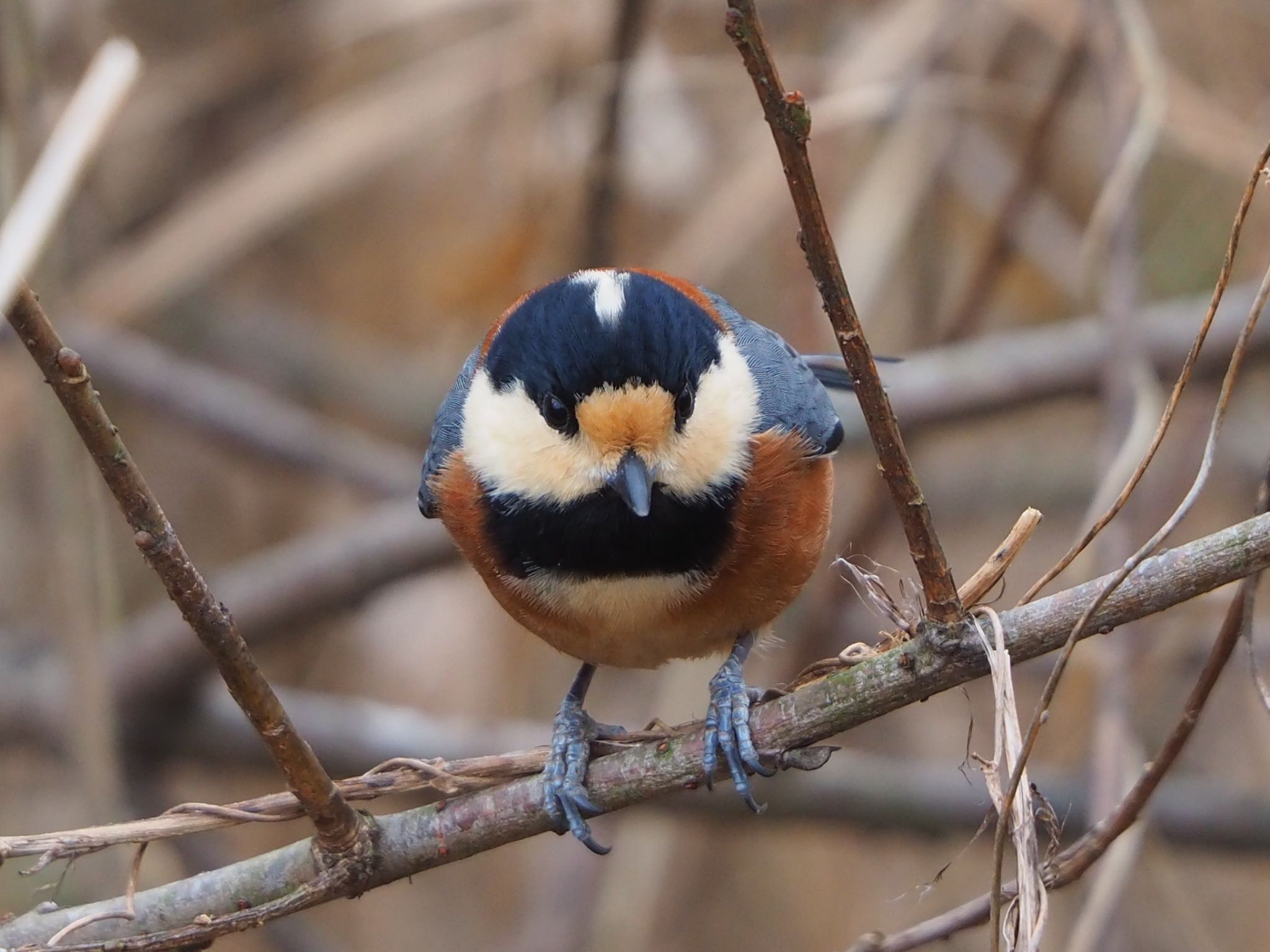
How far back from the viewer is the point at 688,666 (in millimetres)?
3076

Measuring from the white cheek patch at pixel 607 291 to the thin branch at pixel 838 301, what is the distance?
1.98 feet

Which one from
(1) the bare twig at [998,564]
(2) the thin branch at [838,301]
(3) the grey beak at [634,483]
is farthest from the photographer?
(3) the grey beak at [634,483]

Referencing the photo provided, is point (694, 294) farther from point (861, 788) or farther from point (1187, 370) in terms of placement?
point (861, 788)

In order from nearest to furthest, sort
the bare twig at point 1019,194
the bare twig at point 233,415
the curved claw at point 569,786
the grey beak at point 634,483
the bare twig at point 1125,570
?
1. the bare twig at point 1125,570
2. the curved claw at point 569,786
3. the grey beak at point 634,483
4. the bare twig at point 1019,194
5. the bare twig at point 233,415

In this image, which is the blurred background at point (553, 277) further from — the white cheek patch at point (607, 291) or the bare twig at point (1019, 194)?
the white cheek patch at point (607, 291)

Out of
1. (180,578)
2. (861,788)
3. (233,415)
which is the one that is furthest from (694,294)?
(233,415)

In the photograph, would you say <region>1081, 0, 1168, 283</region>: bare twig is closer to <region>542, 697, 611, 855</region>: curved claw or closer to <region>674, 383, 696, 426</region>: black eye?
<region>674, 383, 696, 426</region>: black eye

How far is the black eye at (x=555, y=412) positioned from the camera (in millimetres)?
1671

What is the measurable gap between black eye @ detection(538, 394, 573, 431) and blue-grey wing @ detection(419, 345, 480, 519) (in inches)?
9.7

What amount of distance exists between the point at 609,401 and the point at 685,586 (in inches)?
11.1

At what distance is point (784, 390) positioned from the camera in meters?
1.96

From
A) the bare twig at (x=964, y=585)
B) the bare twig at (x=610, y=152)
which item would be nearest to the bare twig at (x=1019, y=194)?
the bare twig at (x=610, y=152)

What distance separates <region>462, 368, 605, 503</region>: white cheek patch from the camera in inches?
66.2

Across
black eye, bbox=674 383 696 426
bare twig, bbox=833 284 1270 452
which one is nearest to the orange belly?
black eye, bbox=674 383 696 426
